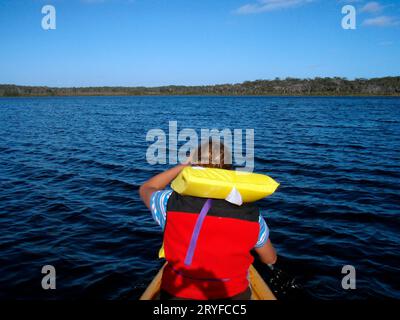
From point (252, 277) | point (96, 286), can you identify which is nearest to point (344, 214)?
point (252, 277)

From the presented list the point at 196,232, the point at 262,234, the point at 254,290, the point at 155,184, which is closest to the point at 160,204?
the point at 155,184

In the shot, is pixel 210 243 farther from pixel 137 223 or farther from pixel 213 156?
pixel 137 223

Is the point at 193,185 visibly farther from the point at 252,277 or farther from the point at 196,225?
the point at 252,277

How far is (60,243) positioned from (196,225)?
7863 millimetres

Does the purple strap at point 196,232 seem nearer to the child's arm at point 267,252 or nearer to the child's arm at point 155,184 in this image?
the child's arm at point 155,184

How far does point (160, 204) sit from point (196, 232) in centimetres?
71

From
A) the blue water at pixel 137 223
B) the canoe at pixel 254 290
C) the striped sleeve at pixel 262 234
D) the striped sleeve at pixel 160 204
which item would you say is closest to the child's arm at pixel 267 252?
the striped sleeve at pixel 262 234

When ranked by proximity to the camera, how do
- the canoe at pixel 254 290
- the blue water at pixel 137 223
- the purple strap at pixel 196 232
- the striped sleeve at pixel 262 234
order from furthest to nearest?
the blue water at pixel 137 223, the canoe at pixel 254 290, the striped sleeve at pixel 262 234, the purple strap at pixel 196 232

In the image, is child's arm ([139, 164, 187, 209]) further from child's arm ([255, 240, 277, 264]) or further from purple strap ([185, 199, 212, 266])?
child's arm ([255, 240, 277, 264])

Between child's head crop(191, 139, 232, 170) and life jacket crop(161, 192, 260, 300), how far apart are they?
477 mm

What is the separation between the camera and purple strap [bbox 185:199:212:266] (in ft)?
11.4

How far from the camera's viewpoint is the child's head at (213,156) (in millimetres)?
3809

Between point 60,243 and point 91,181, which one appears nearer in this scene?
point 60,243
